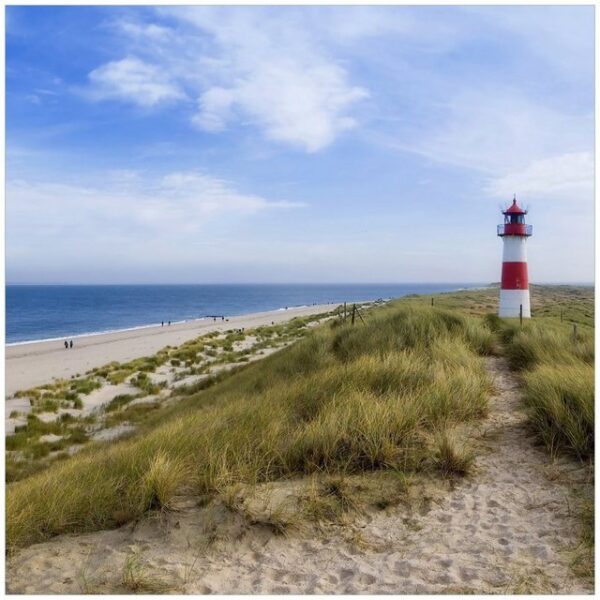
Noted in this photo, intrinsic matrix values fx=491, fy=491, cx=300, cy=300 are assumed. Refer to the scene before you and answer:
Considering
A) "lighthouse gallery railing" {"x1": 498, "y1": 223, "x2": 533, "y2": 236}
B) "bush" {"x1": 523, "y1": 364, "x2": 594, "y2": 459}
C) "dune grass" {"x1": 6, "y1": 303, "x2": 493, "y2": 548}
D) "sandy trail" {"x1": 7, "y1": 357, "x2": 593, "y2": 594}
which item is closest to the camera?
"sandy trail" {"x1": 7, "y1": 357, "x2": 593, "y2": 594}

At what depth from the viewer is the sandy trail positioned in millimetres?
3436

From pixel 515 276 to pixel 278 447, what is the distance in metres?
18.2

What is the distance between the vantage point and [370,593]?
3369 millimetres

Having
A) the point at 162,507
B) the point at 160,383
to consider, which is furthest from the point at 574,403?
the point at 160,383

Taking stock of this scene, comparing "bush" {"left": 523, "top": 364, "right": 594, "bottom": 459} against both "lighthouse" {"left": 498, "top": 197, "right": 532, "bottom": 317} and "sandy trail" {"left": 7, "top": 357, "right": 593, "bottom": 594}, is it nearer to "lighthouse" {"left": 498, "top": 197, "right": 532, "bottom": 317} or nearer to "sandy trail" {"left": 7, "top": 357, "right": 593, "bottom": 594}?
"sandy trail" {"left": 7, "top": 357, "right": 593, "bottom": 594}

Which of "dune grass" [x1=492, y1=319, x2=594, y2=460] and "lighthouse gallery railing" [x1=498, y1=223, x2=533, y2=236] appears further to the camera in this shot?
"lighthouse gallery railing" [x1=498, y1=223, x2=533, y2=236]

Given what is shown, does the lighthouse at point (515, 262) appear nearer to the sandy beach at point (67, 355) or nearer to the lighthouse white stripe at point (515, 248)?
the lighthouse white stripe at point (515, 248)

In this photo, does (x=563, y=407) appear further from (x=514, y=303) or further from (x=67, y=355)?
(x=67, y=355)

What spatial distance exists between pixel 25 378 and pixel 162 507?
68.8 ft

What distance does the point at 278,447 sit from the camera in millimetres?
5316

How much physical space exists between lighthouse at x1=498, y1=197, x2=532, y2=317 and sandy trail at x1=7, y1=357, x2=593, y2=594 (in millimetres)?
17261

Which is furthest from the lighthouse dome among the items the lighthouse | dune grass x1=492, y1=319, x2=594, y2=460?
dune grass x1=492, y1=319, x2=594, y2=460

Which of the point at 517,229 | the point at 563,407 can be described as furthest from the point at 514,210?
the point at 563,407

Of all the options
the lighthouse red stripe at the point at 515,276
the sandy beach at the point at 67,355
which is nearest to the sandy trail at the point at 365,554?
the sandy beach at the point at 67,355
